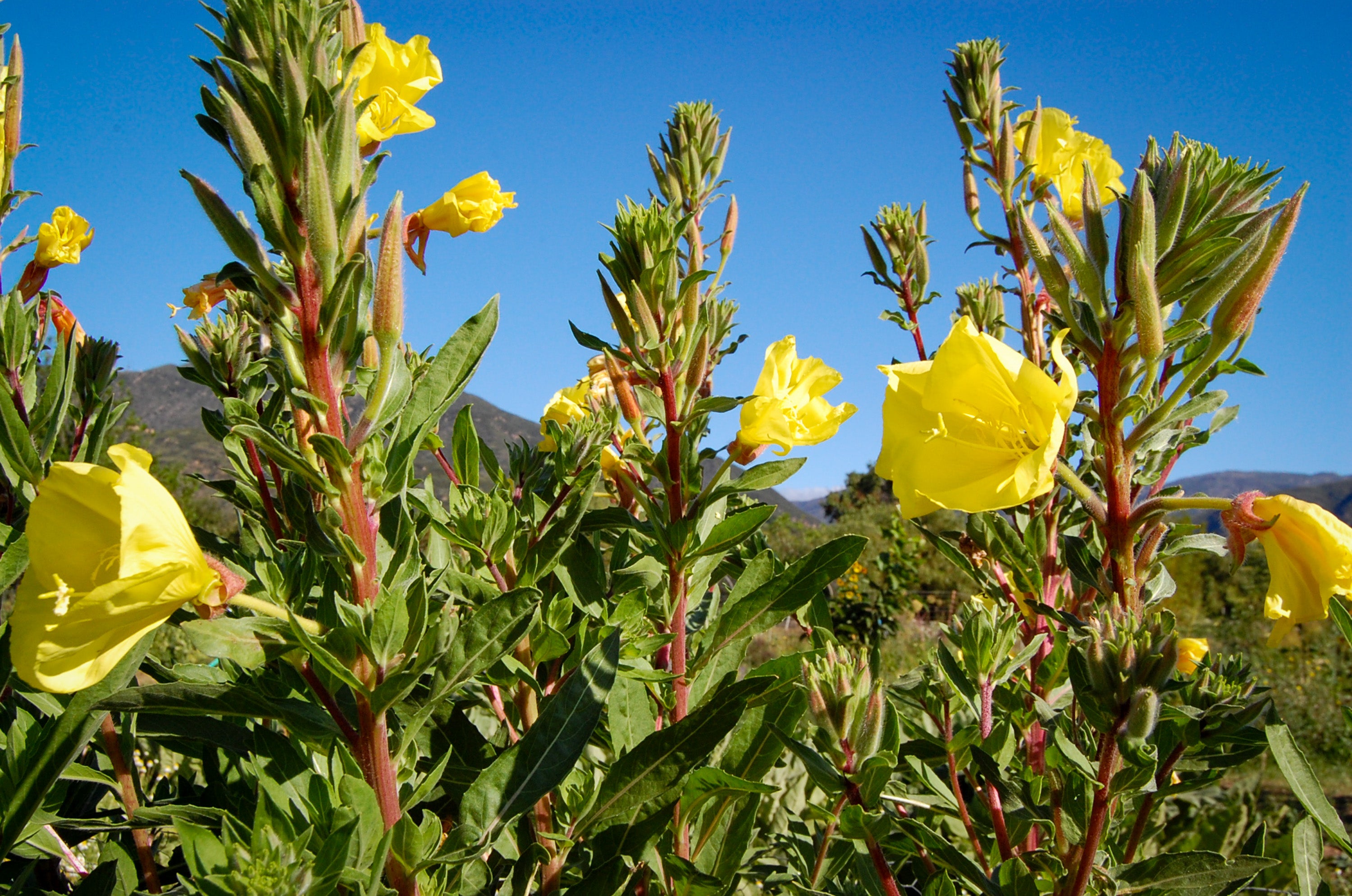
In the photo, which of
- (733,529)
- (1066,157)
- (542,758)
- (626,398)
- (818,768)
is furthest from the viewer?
(1066,157)

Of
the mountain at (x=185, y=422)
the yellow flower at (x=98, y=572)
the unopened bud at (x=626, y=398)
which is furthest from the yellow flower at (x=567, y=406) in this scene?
the mountain at (x=185, y=422)

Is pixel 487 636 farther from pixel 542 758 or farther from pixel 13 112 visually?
pixel 13 112

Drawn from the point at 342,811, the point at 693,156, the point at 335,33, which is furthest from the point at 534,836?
the point at 693,156

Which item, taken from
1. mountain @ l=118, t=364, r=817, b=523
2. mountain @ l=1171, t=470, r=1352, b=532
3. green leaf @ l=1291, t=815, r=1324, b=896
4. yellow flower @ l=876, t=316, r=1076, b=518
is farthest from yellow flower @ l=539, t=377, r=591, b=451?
mountain @ l=1171, t=470, r=1352, b=532

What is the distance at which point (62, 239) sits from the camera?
214cm

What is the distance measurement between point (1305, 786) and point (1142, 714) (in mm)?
422

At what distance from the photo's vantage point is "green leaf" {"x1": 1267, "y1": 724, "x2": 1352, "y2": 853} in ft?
3.86

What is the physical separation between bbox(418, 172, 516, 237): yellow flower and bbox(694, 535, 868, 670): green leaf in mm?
910

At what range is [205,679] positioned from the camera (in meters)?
1.17

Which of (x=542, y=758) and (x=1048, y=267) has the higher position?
(x=1048, y=267)

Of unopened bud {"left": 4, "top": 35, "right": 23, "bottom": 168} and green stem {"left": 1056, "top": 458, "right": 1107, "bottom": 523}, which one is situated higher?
unopened bud {"left": 4, "top": 35, "right": 23, "bottom": 168}

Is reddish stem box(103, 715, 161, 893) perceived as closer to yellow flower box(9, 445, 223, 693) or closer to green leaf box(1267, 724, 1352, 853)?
yellow flower box(9, 445, 223, 693)

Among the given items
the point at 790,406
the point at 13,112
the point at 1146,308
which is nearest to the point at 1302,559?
the point at 1146,308

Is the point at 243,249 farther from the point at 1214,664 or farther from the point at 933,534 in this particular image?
the point at 1214,664
